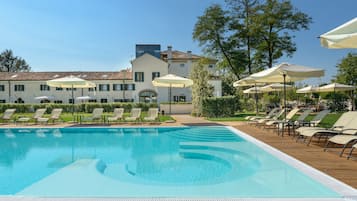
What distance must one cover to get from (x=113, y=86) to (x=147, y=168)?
33.8m

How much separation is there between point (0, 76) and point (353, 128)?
44.1m

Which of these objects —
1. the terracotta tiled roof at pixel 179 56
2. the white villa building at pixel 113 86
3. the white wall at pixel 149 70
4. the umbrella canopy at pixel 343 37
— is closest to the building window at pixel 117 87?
the white villa building at pixel 113 86

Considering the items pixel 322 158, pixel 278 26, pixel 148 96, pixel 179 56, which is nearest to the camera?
pixel 322 158

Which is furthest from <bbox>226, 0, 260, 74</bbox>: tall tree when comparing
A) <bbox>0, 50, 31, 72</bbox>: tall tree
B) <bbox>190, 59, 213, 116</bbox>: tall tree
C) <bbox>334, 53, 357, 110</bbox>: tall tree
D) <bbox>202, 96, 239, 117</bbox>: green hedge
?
<bbox>0, 50, 31, 72</bbox>: tall tree

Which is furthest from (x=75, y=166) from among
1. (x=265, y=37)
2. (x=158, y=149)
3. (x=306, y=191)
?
(x=265, y=37)

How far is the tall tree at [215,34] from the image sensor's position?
3040 centimetres

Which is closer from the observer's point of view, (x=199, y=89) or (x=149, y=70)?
(x=199, y=89)

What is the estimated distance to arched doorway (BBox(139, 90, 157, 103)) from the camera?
38438 mm

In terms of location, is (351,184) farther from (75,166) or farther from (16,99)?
(16,99)

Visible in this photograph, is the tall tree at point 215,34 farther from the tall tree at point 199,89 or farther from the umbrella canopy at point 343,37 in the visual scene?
the umbrella canopy at point 343,37

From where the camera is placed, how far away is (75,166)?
7.24 m

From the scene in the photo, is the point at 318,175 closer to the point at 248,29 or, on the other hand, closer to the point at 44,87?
the point at 248,29

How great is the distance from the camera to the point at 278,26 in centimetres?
3080

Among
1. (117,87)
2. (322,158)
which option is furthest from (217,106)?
(117,87)
